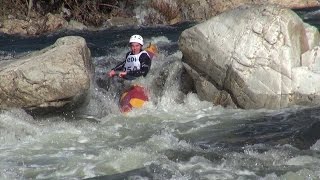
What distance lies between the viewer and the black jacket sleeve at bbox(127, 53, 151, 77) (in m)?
9.30

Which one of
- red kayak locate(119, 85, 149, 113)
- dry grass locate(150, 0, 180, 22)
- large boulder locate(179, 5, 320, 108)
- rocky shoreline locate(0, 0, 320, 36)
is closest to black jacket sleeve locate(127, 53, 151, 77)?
red kayak locate(119, 85, 149, 113)

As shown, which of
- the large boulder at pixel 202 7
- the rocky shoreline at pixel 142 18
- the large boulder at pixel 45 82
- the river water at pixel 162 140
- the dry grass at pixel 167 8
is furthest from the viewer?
the large boulder at pixel 202 7

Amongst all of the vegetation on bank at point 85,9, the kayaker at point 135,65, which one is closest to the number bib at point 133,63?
the kayaker at point 135,65

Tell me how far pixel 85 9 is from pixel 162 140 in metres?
12.1

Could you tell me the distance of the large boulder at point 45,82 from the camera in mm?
7770

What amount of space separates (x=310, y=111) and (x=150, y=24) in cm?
1085

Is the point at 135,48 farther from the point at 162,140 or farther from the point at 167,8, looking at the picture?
the point at 167,8

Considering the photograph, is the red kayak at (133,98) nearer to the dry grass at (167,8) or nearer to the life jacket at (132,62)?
the life jacket at (132,62)

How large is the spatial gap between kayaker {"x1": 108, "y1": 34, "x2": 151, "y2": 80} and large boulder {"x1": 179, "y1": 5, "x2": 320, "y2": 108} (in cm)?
94

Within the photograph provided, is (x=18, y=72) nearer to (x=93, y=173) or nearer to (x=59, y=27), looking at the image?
(x=93, y=173)

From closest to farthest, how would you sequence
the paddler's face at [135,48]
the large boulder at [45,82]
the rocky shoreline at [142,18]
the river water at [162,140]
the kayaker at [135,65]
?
the river water at [162,140], the large boulder at [45,82], the kayaker at [135,65], the paddler's face at [135,48], the rocky shoreline at [142,18]

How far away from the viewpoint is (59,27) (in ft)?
57.8

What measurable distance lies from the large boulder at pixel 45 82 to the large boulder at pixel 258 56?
1.93 metres

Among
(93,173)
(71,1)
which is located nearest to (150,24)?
(71,1)
